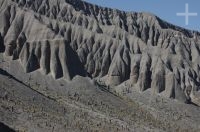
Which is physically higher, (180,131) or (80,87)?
(80,87)

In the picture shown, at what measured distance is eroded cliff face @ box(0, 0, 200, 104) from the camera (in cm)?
11075

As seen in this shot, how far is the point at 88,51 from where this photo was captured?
131250mm

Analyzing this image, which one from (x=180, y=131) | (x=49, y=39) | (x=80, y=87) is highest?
(x=49, y=39)

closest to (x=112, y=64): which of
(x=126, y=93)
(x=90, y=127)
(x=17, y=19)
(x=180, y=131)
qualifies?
(x=126, y=93)

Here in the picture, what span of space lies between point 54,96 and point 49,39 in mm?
19696

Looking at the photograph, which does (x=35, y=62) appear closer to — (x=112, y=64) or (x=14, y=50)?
(x=14, y=50)

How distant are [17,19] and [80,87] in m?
27.6

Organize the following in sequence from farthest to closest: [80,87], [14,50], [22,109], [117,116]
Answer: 1. [14,50]
2. [80,87]
3. [117,116]
4. [22,109]

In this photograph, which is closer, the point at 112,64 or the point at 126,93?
the point at 126,93

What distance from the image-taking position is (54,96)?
96.4m

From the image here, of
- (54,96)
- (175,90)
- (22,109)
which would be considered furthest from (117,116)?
(175,90)

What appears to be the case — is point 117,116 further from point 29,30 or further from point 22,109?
point 29,30

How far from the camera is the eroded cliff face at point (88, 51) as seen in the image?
111m

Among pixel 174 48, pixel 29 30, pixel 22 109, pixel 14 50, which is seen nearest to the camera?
pixel 22 109
